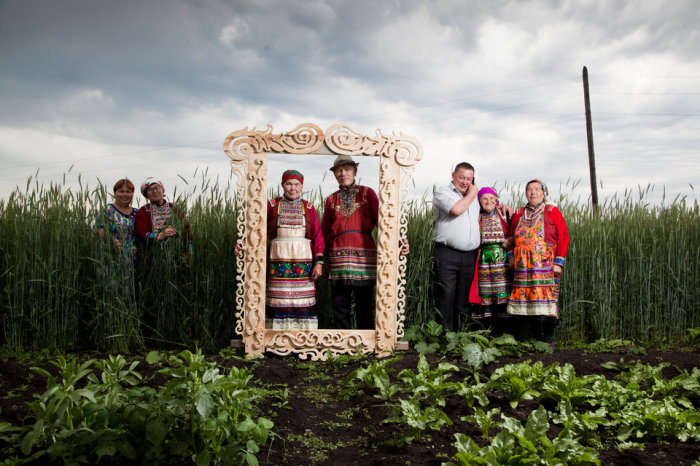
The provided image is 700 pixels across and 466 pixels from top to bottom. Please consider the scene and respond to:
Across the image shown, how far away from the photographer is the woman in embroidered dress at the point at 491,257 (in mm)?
5188

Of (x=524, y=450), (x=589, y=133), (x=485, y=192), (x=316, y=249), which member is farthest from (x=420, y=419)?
(x=589, y=133)

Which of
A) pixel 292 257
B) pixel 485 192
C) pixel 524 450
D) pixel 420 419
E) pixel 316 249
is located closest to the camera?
pixel 524 450

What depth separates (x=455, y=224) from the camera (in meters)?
5.03

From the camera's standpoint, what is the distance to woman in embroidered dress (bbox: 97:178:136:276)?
5.23 metres

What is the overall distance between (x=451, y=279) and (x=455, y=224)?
0.53m

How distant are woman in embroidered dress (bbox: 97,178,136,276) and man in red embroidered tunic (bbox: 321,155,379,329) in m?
1.93

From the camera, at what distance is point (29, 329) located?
213 inches

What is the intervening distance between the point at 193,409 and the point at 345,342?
8.38 feet

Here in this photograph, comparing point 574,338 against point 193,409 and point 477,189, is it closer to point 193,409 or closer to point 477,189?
point 477,189

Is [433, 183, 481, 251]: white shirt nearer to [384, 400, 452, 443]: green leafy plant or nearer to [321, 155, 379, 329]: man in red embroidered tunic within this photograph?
[321, 155, 379, 329]: man in red embroidered tunic

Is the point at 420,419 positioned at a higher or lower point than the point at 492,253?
lower

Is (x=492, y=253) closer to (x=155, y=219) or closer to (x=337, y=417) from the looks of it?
(x=337, y=417)

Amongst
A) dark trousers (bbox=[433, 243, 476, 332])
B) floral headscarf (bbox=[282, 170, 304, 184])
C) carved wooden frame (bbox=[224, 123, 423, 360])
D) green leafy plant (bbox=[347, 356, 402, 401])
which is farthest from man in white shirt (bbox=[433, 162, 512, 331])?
green leafy plant (bbox=[347, 356, 402, 401])

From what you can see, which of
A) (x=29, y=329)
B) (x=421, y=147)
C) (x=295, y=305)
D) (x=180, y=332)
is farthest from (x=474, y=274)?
(x=29, y=329)
